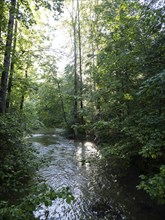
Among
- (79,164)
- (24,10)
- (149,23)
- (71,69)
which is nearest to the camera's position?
(149,23)

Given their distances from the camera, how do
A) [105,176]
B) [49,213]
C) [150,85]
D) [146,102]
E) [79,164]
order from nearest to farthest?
1. [150,85]
2. [49,213]
3. [146,102]
4. [105,176]
5. [79,164]

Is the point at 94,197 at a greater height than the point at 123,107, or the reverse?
the point at 123,107

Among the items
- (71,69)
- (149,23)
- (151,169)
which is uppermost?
(71,69)

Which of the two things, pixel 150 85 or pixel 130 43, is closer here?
pixel 150 85

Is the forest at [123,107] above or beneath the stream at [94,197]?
above

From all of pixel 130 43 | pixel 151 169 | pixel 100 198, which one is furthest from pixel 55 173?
pixel 130 43

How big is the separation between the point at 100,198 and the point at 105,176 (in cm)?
155

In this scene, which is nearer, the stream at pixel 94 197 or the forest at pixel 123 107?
the forest at pixel 123 107

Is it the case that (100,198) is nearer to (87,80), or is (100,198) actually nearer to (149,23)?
(149,23)

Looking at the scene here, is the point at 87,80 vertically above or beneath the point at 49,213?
above

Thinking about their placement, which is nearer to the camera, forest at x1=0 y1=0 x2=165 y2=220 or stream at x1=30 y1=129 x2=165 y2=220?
forest at x1=0 y1=0 x2=165 y2=220

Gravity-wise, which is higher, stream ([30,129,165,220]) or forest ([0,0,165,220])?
forest ([0,0,165,220])

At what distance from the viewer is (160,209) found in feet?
12.7

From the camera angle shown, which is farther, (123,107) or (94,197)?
(123,107)
